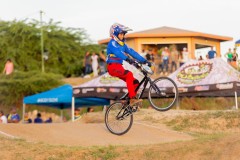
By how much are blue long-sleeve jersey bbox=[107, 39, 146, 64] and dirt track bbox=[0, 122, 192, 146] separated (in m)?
1.72

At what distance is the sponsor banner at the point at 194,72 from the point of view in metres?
19.4

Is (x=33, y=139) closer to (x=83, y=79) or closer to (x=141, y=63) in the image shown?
(x=141, y=63)

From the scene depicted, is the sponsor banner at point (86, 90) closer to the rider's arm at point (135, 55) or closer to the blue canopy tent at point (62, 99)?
the blue canopy tent at point (62, 99)

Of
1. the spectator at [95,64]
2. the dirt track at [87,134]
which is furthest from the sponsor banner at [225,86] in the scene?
the spectator at [95,64]

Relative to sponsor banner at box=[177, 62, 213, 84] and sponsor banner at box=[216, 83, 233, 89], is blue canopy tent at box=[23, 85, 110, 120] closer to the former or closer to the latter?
sponsor banner at box=[177, 62, 213, 84]

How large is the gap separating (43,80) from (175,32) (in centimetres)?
825

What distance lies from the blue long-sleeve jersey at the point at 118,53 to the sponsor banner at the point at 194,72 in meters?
7.31

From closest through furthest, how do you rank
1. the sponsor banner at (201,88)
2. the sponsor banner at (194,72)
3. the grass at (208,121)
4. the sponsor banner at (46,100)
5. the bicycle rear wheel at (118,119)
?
the bicycle rear wheel at (118,119), the grass at (208,121), the sponsor banner at (201,88), the sponsor banner at (194,72), the sponsor banner at (46,100)

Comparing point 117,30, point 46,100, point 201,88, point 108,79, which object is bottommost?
point 46,100

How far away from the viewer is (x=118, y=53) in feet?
40.1

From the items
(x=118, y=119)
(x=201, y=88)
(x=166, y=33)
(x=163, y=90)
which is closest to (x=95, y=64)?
(x=166, y=33)

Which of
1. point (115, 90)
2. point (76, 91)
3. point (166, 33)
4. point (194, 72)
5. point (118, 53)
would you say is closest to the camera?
point (118, 53)

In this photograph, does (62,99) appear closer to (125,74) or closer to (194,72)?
(194,72)

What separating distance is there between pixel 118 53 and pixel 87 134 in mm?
2303
